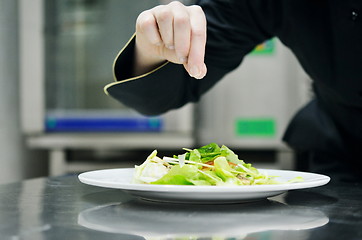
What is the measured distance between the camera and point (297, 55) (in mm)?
1226

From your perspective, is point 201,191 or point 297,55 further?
point 297,55

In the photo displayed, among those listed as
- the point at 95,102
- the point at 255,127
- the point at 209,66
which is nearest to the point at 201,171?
the point at 209,66

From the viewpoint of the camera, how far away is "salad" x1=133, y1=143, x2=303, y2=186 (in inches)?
24.3

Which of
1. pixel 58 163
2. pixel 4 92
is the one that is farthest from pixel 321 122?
pixel 4 92

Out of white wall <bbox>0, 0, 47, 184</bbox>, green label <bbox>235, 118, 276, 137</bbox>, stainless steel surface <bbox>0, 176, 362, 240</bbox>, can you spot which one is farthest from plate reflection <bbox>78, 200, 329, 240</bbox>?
white wall <bbox>0, 0, 47, 184</bbox>

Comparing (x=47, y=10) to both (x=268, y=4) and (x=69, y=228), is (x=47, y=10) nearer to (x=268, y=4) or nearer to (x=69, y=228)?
(x=268, y=4)

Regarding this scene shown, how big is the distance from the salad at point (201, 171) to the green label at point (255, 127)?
129 centimetres

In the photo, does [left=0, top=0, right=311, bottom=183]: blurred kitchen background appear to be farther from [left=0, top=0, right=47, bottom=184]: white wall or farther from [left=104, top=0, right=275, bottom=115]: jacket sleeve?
[left=104, top=0, right=275, bottom=115]: jacket sleeve

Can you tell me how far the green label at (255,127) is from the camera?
1.99m

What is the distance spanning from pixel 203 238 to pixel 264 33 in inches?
35.4

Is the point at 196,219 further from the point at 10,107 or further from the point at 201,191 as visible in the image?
the point at 10,107

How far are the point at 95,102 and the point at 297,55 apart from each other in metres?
1.19

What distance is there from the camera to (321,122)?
1357mm

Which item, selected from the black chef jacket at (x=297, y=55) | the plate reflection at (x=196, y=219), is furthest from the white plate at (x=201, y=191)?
the black chef jacket at (x=297, y=55)
